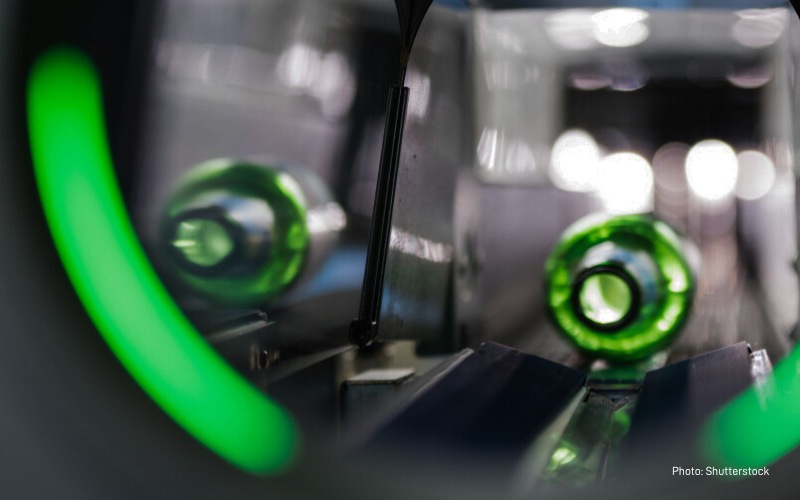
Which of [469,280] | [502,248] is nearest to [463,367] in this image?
[469,280]

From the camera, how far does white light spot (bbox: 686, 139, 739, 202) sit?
1963mm

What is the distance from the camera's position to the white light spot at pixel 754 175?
1.87m

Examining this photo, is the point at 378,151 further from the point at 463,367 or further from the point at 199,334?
the point at 199,334

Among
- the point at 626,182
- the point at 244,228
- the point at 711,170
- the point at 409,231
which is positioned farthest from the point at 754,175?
the point at 244,228

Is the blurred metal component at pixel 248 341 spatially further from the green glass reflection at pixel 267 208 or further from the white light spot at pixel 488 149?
the white light spot at pixel 488 149

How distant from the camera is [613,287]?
145 centimetres

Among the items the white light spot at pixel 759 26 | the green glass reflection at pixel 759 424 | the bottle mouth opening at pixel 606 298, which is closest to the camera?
the green glass reflection at pixel 759 424

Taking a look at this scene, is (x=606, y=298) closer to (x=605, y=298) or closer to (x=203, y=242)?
(x=605, y=298)

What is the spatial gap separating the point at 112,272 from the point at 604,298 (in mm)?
949

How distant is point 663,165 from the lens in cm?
202

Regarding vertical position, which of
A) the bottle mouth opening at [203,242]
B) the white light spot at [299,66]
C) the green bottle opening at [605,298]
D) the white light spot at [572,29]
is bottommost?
the green bottle opening at [605,298]

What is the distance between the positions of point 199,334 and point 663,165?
4.92ft

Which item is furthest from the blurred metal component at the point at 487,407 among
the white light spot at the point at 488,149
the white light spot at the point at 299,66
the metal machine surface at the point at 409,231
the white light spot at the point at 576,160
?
the white light spot at the point at 576,160

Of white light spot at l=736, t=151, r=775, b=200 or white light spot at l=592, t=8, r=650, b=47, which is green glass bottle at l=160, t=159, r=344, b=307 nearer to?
white light spot at l=592, t=8, r=650, b=47
